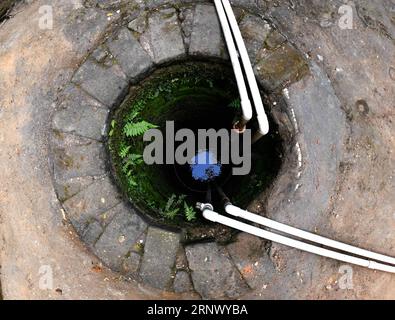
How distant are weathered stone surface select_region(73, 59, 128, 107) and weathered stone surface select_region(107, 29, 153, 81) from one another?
0.06m

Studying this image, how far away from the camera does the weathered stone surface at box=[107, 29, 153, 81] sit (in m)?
3.63

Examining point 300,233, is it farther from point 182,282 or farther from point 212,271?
point 182,282

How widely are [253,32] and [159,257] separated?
1845 mm

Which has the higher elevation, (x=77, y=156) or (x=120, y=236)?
(x=77, y=156)

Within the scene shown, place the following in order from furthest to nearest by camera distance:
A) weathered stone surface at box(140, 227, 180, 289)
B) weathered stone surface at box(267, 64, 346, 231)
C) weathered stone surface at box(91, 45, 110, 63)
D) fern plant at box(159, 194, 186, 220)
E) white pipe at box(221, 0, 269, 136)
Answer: fern plant at box(159, 194, 186, 220) → weathered stone surface at box(267, 64, 346, 231) → weathered stone surface at box(91, 45, 110, 63) → weathered stone surface at box(140, 227, 180, 289) → white pipe at box(221, 0, 269, 136)

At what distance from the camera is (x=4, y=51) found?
4.09m

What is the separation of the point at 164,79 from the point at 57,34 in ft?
3.14

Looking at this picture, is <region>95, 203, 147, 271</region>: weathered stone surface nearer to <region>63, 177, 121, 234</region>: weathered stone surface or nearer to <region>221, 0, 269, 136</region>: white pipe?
<region>63, 177, 121, 234</region>: weathered stone surface

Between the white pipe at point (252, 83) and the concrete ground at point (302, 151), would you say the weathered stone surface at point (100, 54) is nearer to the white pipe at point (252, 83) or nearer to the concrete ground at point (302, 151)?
the concrete ground at point (302, 151)

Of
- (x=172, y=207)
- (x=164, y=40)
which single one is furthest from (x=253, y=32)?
(x=172, y=207)

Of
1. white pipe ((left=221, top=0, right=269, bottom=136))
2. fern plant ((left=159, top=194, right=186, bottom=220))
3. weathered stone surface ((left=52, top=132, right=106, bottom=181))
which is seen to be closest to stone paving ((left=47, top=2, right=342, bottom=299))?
weathered stone surface ((left=52, top=132, right=106, bottom=181))

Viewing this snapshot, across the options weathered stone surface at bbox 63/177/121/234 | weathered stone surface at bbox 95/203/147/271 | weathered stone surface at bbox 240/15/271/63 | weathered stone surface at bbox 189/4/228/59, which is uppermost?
weathered stone surface at bbox 189/4/228/59

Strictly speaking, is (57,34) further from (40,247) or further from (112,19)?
(40,247)

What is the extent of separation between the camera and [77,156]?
362cm
